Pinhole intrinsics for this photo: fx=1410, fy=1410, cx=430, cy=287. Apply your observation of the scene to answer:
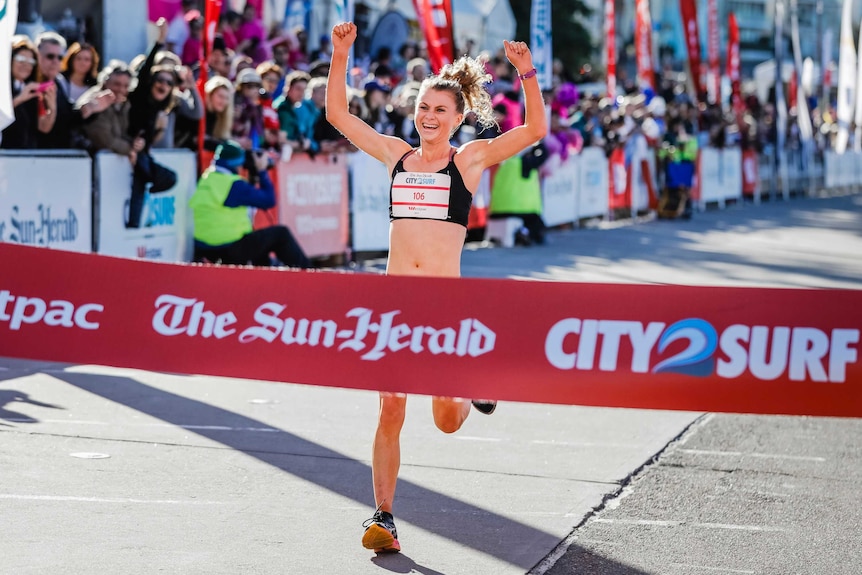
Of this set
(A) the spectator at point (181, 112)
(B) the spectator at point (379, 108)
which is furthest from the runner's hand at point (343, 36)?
(B) the spectator at point (379, 108)

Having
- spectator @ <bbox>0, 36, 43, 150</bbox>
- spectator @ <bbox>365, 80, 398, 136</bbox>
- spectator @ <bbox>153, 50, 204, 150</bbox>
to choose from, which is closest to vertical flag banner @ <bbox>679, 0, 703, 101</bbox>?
spectator @ <bbox>365, 80, 398, 136</bbox>

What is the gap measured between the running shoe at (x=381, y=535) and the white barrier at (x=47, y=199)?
5803 mm

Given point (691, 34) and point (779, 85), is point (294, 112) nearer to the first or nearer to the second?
point (691, 34)

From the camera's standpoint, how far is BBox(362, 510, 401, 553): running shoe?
5.25 m

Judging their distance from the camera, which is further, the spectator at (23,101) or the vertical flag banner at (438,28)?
the vertical flag banner at (438,28)

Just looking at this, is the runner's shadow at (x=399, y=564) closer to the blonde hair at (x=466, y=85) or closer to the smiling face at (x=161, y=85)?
the blonde hair at (x=466, y=85)

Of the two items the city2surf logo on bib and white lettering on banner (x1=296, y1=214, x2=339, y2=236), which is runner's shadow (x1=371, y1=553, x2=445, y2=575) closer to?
the city2surf logo on bib

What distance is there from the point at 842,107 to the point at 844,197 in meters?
5.42

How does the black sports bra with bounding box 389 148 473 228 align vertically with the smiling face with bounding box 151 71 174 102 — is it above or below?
below

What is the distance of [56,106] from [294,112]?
3775 millimetres

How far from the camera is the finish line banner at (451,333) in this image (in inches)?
173

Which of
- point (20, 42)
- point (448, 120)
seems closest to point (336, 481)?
point (448, 120)

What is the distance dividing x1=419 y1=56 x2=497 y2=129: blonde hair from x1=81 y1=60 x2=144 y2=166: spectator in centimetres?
658

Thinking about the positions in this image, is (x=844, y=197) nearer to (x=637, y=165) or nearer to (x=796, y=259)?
(x=637, y=165)
